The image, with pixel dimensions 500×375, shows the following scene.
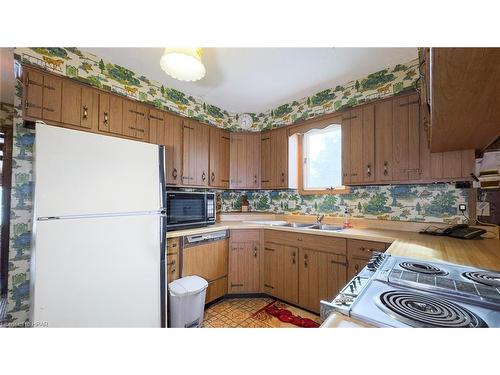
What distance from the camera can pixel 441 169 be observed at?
172 cm

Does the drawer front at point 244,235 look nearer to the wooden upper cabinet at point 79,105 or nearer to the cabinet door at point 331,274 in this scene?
the cabinet door at point 331,274

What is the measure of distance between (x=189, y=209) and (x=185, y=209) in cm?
5

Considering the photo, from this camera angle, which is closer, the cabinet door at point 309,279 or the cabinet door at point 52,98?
the cabinet door at point 52,98

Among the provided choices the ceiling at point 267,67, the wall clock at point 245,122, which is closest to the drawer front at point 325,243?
the ceiling at point 267,67

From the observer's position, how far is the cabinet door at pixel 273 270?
2.35 metres

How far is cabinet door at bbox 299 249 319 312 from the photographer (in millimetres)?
2059

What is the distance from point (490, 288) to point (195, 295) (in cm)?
181

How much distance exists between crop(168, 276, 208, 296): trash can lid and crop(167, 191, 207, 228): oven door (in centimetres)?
53

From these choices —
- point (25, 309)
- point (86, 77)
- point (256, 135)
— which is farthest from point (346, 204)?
point (25, 309)

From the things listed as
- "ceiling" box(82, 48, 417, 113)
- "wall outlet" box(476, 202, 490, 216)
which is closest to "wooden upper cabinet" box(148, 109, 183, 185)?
"ceiling" box(82, 48, 417, 113)

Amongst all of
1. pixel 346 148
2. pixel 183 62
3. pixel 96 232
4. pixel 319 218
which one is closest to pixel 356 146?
pixel 346 148

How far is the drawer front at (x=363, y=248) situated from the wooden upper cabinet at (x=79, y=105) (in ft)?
8.31

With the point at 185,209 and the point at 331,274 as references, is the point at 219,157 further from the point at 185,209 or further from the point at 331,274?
the point at 331,274

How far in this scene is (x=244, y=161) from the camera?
118 inches
